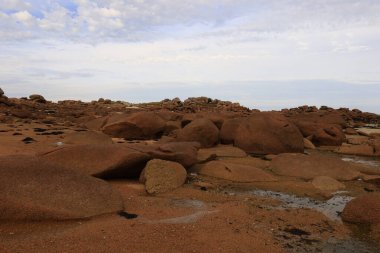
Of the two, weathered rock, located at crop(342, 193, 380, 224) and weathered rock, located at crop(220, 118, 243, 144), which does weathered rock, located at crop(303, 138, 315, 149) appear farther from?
weathered rock, located at crop(342, 193, 380, 224)

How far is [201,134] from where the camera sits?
31.8ft

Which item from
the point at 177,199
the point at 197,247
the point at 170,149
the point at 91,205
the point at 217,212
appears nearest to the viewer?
the point at 197,247

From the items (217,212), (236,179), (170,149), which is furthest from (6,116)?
(217,212)

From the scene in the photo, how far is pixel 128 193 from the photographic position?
17.1 feet

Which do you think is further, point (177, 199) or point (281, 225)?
point (177, 199)

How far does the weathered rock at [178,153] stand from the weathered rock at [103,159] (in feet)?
1.11

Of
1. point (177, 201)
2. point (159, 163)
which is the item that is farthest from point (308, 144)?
point (177, 201)

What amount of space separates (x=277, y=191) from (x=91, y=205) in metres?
2.77

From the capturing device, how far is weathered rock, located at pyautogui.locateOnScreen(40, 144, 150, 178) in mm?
5781

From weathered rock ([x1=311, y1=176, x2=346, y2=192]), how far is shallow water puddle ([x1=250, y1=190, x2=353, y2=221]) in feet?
0.81

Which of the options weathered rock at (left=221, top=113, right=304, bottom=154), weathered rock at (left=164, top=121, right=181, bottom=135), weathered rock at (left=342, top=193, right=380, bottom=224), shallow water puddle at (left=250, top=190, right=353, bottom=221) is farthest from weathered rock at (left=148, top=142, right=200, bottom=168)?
weathered rock at (left=164, top=121, right=181, bottom=135)

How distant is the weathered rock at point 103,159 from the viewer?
5.78m

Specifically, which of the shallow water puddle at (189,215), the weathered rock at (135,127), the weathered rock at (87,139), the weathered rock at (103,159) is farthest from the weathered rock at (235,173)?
the weathered rock at (135,127)

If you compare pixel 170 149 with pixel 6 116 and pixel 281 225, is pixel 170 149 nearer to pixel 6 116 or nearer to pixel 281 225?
pixel 281 225
